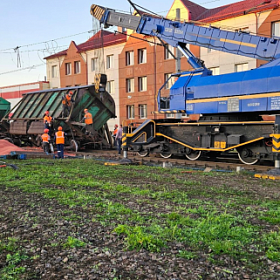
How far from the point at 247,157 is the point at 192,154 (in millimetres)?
2342

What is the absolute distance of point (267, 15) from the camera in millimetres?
21719

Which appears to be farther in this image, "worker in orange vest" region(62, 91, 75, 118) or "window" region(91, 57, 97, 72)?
"window" region(91, 57, 97, 72)

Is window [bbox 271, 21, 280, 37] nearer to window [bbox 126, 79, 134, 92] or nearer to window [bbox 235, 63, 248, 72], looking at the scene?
window [bbox 235, 63, 248, 72]

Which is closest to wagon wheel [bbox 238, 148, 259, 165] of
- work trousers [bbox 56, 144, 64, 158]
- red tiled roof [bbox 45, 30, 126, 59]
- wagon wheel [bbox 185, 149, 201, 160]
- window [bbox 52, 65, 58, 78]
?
wagon wheel [bbox 185, 149, 201, 160]

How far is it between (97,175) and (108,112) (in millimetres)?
10354

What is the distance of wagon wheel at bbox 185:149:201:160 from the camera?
12457 millimetres

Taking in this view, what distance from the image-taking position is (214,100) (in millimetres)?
10961

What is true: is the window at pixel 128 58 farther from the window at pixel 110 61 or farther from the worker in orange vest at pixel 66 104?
the worker in orange vest at pixel 66 104

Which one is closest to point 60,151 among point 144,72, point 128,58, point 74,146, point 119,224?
point 74,146

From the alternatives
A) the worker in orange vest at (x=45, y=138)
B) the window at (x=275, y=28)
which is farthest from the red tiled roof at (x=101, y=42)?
the worker in orange vest at (x=45, y=138)

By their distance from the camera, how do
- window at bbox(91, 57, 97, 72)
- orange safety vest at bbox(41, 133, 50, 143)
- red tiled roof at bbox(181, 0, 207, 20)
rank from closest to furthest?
1. orange safety vest at bbox(41, 133, 50, 143)
2. red tiled roof at bbox(181, 0, 207, 20)
3. window at bbox(91, 57, 97, 72)

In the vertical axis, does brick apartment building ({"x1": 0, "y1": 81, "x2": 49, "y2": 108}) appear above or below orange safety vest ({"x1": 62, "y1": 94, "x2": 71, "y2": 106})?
above

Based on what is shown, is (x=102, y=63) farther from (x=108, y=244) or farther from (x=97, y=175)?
(x=108, y=244)

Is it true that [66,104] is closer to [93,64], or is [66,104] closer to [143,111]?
[143,111]
